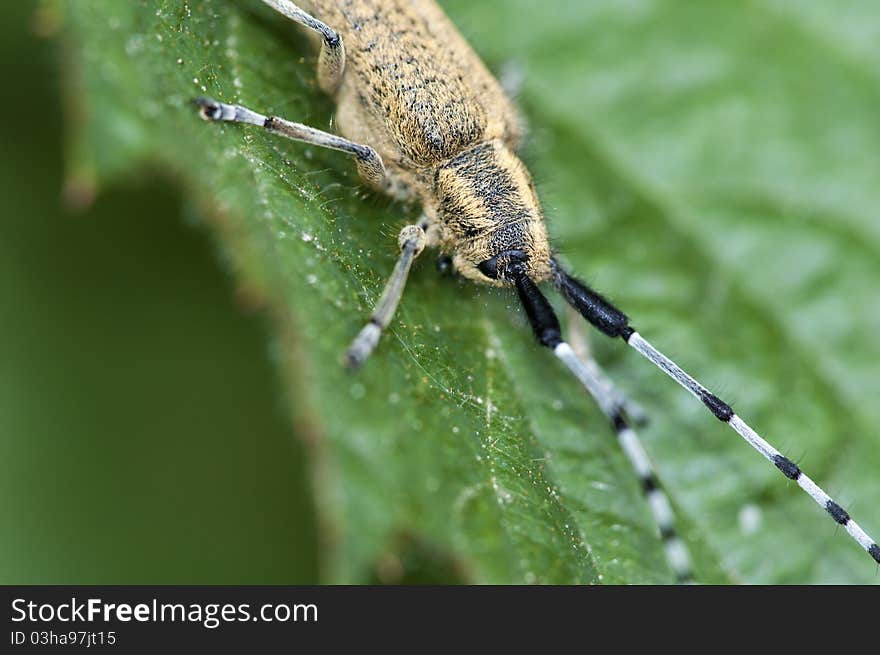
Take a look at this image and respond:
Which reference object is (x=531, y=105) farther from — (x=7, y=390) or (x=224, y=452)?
(x=7, y=390)

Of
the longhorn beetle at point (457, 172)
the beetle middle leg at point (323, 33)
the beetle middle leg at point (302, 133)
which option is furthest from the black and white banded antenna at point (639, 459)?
the beetle middle leg at point (323, 33)

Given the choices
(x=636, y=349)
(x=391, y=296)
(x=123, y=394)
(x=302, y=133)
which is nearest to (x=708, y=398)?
(x=636, y=349)

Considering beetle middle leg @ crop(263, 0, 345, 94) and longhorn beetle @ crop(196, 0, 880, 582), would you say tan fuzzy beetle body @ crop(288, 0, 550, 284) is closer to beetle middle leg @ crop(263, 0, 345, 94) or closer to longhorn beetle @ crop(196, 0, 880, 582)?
longhorn beetle @ crop(196, 0, 880, 582)

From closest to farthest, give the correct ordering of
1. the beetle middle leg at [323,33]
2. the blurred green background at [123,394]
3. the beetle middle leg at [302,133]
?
the beetle middle leg at [302,133]
the beetle middle leg at [323,33]
the blurred green background at [123,394]

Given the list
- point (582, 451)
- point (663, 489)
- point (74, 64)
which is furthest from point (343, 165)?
point (663, 489)

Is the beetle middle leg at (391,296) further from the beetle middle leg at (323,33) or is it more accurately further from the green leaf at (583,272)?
the beetle middle leg at (323,33)

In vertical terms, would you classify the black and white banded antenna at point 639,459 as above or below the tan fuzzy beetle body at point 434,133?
below

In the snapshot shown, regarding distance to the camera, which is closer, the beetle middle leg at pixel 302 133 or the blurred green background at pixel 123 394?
the beetle middle leg at pixel 302 133
